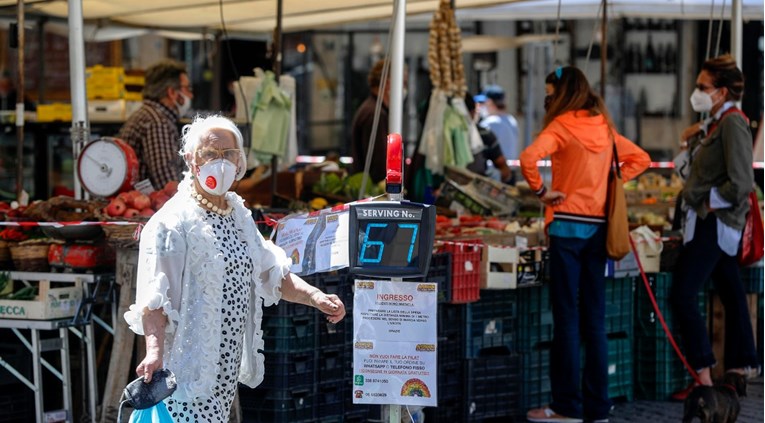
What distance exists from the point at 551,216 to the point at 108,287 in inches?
95.6

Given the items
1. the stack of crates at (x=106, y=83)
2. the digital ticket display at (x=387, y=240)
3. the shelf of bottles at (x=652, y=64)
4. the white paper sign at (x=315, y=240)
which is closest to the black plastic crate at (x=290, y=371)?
the white paper sign at (x=315, y=240)

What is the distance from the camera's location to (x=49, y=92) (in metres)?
18.7

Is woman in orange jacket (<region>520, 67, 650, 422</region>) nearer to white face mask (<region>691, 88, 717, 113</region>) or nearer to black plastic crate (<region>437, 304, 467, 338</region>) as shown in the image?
black plastic crate (<region>437, 304, 467, 338</region>)

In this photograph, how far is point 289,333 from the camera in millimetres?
6762

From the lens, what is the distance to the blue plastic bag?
15.5 feet

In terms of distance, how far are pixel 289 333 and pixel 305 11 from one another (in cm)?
646

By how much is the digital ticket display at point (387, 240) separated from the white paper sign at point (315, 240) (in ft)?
0.46

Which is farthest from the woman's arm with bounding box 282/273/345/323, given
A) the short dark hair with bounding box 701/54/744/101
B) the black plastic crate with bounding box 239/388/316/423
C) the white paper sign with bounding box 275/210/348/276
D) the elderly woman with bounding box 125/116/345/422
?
the short dark hair with bounding box 701/54/744/101

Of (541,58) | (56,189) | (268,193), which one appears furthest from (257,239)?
(541,58)

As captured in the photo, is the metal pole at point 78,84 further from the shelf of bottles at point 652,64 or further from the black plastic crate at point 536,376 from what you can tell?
the shelf of bottles at point 652,64

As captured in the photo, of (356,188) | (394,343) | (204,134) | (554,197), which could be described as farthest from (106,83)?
(204,134)

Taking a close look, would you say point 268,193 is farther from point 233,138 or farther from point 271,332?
point 233,138

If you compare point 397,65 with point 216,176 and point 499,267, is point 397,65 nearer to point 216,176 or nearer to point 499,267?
point 499,267

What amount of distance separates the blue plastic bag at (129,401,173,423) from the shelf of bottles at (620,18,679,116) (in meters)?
15.2
